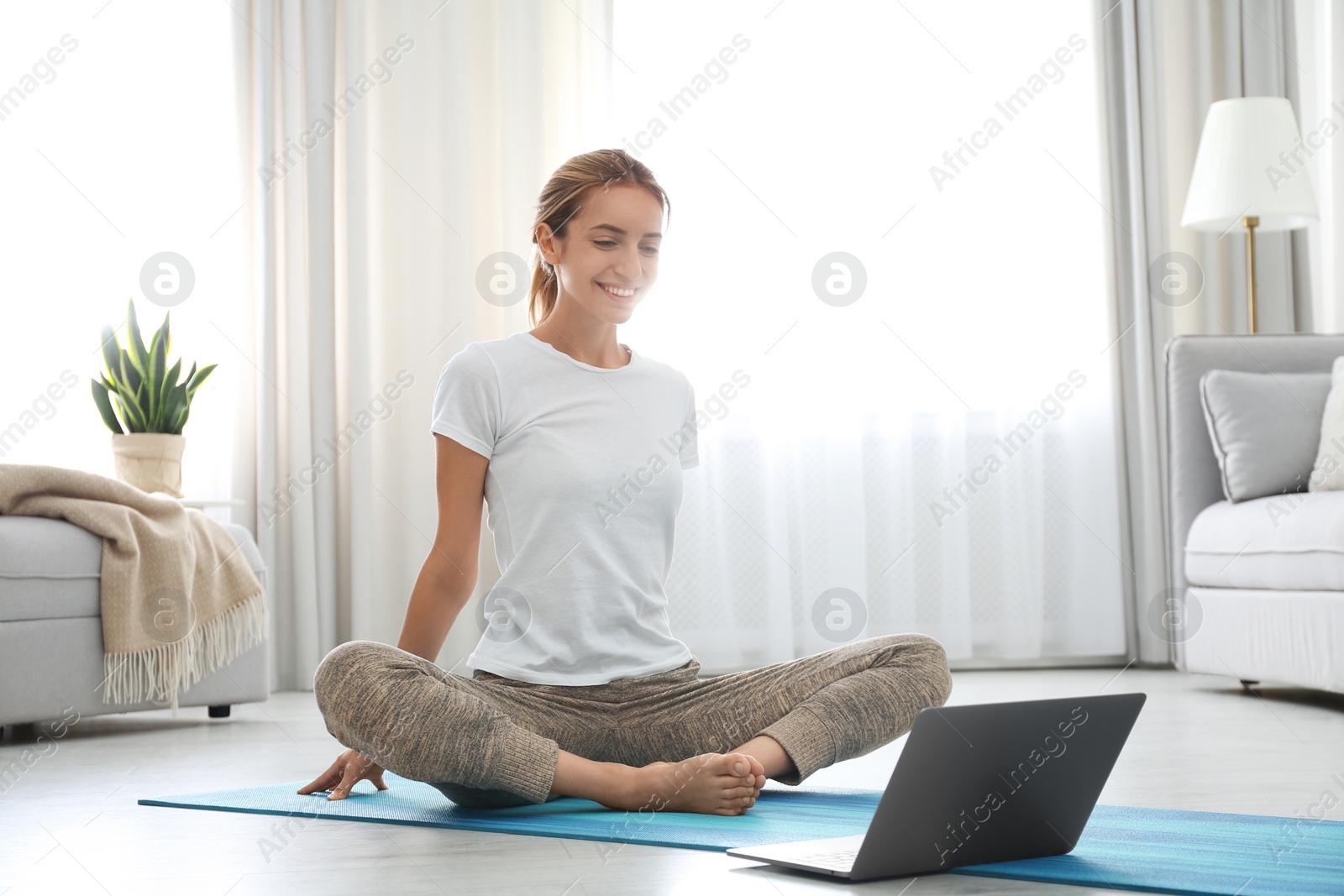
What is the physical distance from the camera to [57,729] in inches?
95.7

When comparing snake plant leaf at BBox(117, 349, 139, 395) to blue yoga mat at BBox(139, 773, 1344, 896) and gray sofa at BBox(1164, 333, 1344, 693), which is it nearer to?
blue yoga mat at BBox(139, 773, 1344, 896)

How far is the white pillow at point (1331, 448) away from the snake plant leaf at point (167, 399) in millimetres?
2335

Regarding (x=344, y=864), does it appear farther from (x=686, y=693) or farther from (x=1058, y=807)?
(x=1058, y=807)

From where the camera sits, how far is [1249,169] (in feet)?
10.3

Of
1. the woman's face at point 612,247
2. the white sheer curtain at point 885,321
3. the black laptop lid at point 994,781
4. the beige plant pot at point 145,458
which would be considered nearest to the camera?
the black laptop lid at point 994,781

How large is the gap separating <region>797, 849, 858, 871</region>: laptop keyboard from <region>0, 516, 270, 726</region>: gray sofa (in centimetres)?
164

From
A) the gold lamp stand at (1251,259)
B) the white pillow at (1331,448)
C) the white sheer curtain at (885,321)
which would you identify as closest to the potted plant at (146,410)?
the white sheer curtain at (885,321)

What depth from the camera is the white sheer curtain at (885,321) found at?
135 inches

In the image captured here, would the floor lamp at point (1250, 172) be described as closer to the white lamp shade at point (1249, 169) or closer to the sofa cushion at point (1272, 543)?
the white lamp shade at point (1249, 169)

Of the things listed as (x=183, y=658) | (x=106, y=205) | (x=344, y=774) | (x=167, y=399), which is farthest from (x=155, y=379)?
(x=344, y=774)

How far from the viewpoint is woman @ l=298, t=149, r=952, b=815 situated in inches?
52.3

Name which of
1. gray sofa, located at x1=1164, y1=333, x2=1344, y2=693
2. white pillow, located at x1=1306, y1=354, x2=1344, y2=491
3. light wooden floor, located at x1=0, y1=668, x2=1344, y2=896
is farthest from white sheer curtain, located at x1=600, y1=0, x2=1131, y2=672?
light wooden floor, located at x1=0, y1=668, x2=1344, y2=896

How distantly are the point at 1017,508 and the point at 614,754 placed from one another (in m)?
2.25

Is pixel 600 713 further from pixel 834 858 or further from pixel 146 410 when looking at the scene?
pixel 146 410
